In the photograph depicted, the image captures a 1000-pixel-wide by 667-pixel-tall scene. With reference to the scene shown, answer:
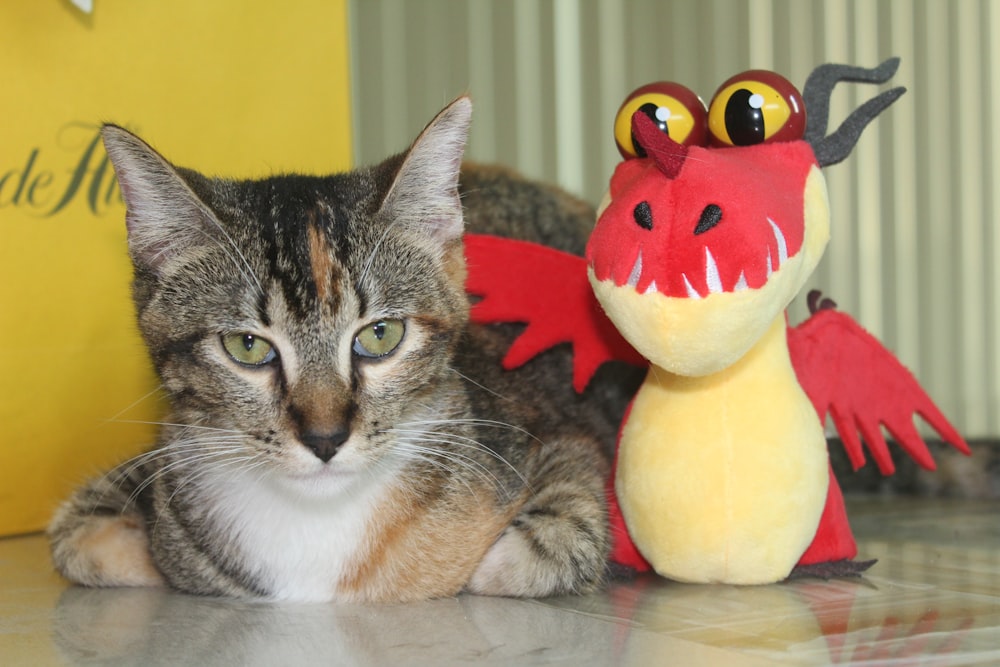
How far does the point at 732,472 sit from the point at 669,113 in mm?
530

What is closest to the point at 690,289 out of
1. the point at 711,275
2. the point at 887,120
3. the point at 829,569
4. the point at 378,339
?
the point at 711,275

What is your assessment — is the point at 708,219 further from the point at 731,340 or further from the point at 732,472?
the point at 732,472

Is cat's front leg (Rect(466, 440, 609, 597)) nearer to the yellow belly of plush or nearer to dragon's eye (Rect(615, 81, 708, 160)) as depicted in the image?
the yellow belly of plush

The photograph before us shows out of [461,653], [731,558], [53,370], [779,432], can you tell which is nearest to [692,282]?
[779,432]

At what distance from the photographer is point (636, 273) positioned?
1497mm

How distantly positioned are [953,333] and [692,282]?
5.27 feet

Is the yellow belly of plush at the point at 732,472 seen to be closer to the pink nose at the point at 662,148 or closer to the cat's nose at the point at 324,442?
the pink nose at the point at 662,148

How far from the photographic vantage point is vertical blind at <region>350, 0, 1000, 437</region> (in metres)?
2.72

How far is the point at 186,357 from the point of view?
5.22ft

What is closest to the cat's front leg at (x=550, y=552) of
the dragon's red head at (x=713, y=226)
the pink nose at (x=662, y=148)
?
the dragon's red head at (x=713, y=226)

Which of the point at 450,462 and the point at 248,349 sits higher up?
the point at 248,349

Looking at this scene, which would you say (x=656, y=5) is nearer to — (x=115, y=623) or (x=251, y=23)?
(x=251, y=23)

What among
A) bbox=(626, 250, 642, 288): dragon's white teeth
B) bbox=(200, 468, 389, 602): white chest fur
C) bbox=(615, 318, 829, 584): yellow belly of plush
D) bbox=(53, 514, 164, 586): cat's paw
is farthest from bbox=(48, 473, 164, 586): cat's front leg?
bbox=(626, 250, 642, 288): dragon's white teeth

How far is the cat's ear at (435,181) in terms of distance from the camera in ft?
5.39
